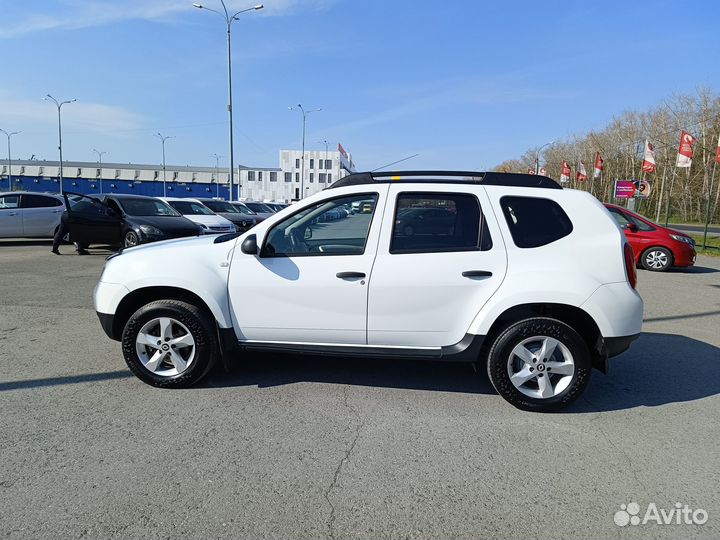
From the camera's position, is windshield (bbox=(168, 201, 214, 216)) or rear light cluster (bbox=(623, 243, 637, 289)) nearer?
rear light cluster (bbox=(623, 243, 637, 289))

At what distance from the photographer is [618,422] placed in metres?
3.61

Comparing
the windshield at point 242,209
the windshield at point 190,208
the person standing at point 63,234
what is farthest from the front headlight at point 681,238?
the windshield at point 242,209

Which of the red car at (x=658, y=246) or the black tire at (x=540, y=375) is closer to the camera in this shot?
the black tire at (x=540, y=375)

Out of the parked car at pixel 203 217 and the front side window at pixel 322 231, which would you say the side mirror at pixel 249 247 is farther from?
the parked car at pixel 203 217

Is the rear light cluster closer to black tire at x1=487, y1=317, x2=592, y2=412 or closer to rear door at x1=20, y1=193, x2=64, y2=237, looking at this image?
black tire at x1=487, y1=317, x2=592, y2=412

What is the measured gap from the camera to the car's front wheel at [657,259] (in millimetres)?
11344

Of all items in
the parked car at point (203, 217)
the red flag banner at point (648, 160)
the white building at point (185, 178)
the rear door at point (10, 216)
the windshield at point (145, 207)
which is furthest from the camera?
the white building at point (185, 178)

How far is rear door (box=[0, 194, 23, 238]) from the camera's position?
1434 cm

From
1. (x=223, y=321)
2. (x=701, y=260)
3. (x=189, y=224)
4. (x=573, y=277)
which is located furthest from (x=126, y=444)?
(x=701, y=260)

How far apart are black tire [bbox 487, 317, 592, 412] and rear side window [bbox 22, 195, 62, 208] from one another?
15.9 m

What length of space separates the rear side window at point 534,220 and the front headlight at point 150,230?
33.3 feet

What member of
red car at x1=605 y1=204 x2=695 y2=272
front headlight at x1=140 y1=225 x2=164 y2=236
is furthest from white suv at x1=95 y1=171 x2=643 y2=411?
red car at x1=605 y1=204 x2=695 y2=272

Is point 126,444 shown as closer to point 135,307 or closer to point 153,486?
point 153,486

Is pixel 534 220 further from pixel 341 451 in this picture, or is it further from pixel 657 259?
pixel 657 259
